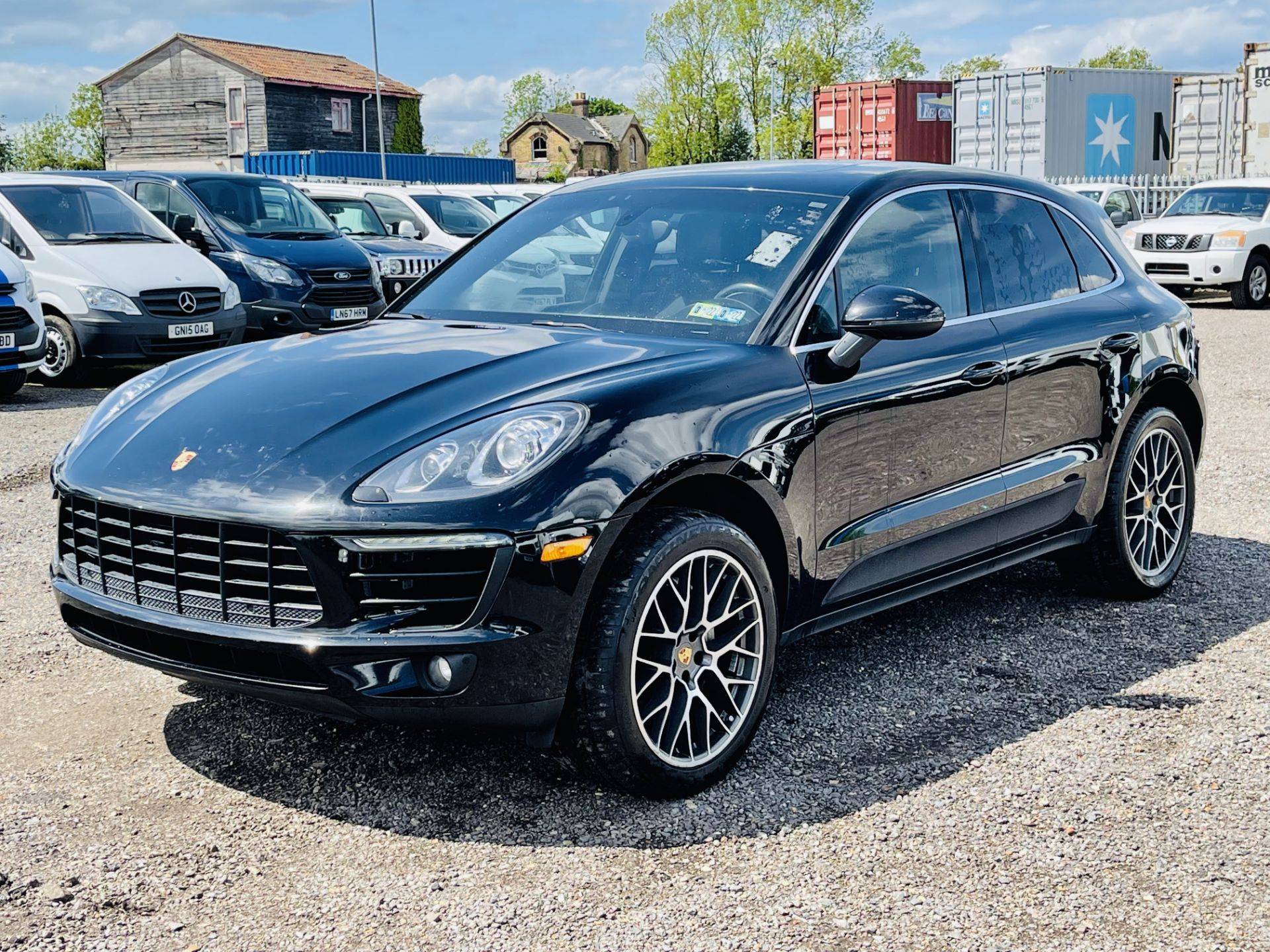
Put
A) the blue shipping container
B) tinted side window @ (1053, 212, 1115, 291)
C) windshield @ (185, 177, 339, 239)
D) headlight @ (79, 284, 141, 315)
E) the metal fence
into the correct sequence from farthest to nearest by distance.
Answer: the blue shipping container, the metal fence, windshield @ (185, 177, 339, 239), headlight @ (79, 284, 141, 315), tinted side window @ (1053, 212, 1115, 291)

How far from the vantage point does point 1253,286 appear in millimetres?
20203

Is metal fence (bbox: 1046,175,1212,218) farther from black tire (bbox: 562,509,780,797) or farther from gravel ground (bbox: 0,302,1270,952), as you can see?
black tire (bbox: 562,509,780,797)

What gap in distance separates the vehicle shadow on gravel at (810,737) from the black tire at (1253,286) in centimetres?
1594

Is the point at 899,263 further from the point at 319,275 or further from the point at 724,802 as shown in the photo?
the point at 319,275

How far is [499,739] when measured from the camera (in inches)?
165

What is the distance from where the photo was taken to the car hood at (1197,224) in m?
20.2

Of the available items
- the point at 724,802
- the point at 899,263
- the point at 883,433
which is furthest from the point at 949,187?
the point at 724,802

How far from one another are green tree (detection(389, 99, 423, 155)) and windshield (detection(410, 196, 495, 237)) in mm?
49437

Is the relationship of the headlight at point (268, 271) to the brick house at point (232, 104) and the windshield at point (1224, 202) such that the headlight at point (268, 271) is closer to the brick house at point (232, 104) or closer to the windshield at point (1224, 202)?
the windshield at point (1224, 202)

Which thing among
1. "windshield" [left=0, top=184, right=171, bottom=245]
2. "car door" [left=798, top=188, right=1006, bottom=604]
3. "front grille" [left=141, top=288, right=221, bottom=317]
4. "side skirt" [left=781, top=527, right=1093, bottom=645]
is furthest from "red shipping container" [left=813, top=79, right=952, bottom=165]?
"car door" [left=798, top=188, right=1006, bottom=604]

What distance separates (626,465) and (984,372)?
5.50 ft

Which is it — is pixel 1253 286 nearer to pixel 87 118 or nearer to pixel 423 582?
pixel 423 582

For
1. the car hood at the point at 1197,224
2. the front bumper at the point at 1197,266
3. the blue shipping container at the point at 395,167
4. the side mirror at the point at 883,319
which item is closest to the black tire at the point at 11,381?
the side mirror at the point at 883,319

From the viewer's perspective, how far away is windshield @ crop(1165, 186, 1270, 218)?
2064 centimetres
